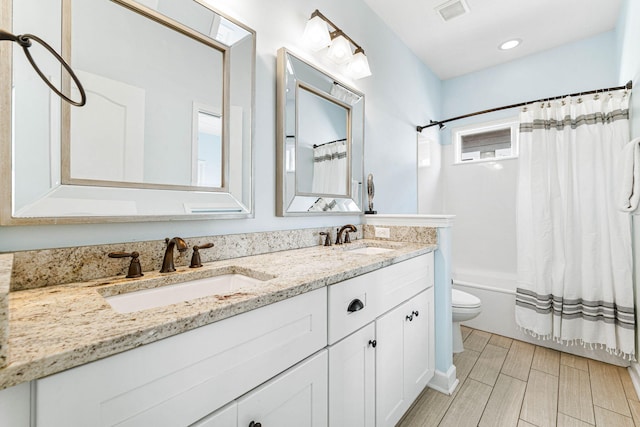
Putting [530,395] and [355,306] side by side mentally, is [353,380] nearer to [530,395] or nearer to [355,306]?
[355,306]

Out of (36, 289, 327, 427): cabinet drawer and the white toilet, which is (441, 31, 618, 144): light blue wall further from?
(36, 289, 327, 427): cabinet drawer

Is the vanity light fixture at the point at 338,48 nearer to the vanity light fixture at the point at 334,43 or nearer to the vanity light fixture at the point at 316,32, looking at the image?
the vanity light fixture at the point at 334,43

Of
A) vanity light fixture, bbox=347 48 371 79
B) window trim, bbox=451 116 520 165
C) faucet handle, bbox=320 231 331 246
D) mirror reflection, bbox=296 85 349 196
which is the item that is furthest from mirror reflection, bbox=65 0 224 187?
window trim, bbox=451 116 520 165

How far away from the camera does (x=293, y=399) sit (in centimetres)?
85

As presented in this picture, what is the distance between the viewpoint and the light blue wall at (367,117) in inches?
38.6

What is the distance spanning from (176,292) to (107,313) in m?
0.38

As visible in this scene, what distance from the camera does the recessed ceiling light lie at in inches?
102

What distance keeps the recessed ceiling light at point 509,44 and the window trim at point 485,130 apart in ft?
2.18

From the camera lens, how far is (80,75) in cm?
91

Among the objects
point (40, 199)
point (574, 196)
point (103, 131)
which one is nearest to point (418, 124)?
point (574, 196)

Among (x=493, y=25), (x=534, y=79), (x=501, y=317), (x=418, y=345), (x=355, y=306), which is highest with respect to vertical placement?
(x=493, y=25)

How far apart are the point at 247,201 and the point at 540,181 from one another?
2.29 m

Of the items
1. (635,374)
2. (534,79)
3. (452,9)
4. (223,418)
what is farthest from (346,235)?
(534,79)

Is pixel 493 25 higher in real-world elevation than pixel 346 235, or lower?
higher
